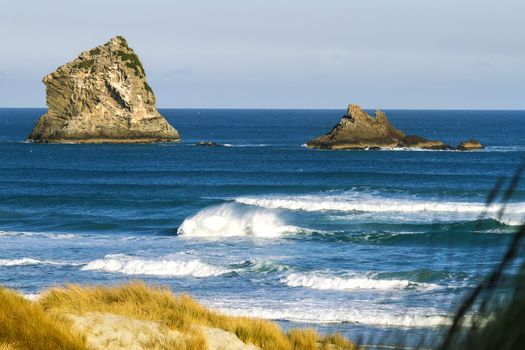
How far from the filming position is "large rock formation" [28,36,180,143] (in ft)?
301

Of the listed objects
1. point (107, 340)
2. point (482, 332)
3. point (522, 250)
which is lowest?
point (107, 340)

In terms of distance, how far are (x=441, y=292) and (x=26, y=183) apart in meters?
40.7

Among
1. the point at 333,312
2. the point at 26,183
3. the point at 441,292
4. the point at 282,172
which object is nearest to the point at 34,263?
the point at 333,312

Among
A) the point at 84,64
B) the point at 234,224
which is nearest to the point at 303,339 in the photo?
the point at 234,224

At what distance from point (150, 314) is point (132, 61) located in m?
87.8

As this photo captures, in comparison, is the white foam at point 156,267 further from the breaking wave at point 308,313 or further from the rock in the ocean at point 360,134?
the rock in the ocean at point 360,134

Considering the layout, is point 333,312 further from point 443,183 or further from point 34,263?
point 443,183

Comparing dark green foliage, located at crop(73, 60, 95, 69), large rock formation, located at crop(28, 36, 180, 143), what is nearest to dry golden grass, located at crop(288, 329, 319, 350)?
large rock formation, located at crop(28, 36, 180, 143)

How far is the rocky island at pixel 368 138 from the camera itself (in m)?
79.9

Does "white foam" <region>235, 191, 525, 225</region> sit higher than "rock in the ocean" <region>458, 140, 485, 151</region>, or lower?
lower

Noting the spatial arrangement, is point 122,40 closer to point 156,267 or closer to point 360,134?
point 360,134

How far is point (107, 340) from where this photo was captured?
951cm

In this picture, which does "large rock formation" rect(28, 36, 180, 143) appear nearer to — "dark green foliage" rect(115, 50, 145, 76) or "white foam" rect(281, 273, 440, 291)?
"dark green foliage" rect(115, 50, 145, 76)

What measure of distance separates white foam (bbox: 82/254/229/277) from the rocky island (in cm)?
5532
